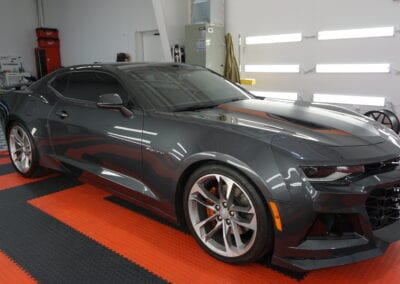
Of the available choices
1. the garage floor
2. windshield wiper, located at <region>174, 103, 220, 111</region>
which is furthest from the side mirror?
the garage floor

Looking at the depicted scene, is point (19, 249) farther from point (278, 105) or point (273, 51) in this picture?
point (273, 51)

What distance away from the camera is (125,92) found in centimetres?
248

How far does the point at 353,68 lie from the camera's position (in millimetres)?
5516

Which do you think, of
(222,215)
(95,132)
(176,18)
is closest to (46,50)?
(176,18)

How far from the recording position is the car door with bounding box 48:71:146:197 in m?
2.34

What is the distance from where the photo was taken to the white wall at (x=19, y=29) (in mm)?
12031

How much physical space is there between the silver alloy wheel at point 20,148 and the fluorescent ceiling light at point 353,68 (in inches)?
185

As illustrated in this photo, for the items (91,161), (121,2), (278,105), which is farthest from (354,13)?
(121,2)

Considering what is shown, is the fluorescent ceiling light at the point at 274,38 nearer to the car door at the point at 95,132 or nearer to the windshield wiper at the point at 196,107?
the windshield wiper at the point at 196,107

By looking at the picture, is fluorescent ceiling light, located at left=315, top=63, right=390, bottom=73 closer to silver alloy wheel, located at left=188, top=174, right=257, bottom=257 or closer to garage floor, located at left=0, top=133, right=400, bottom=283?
garage floor, located at left=0, top=133, right=400, bottom=283

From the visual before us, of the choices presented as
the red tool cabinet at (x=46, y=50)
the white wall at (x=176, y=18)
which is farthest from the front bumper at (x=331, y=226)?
the red tool cabinet at (x=46, y=50)

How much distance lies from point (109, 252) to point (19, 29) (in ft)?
41.8

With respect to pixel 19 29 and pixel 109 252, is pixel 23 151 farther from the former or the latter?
pixel 19 29

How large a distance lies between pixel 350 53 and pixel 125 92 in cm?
438
